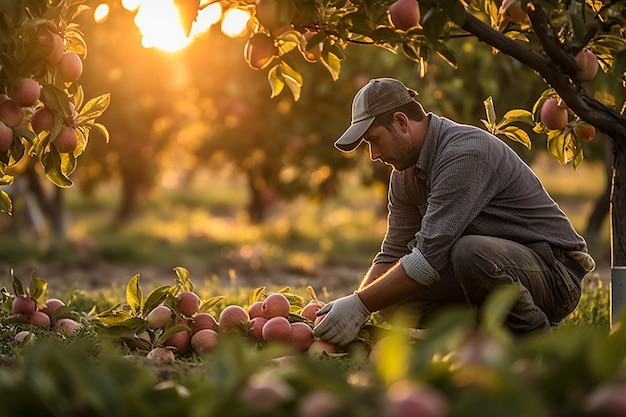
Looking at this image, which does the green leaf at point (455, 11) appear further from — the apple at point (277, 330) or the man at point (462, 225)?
the apple at point (277, 330)

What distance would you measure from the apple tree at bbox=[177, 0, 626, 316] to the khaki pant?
0.27 meters

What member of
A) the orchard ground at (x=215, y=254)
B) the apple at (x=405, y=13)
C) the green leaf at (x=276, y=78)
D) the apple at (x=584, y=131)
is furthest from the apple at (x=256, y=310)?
the orchard ground at (x=215, y=254)

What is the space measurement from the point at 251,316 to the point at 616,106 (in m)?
1.57

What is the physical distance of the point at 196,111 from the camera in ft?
36.0

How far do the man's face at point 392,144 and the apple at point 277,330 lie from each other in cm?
68

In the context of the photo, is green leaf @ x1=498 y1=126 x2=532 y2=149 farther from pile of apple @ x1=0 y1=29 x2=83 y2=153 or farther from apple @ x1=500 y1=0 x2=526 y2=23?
pile of apple @ x1=0 y1=29 x2=83 y2=153

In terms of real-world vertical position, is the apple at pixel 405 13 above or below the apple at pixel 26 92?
above

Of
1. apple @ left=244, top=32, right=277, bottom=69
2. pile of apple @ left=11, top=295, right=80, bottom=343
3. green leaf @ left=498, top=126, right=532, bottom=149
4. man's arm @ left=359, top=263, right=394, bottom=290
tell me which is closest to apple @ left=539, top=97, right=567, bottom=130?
green leaf @ left=498, top=126, right=532, bottom=149

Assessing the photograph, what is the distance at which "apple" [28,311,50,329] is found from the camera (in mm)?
3621

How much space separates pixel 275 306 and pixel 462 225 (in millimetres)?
753

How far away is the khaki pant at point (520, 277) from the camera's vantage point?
325cm

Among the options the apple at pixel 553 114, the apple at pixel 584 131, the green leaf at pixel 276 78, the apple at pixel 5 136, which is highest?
the green leaf at pixel 276 78

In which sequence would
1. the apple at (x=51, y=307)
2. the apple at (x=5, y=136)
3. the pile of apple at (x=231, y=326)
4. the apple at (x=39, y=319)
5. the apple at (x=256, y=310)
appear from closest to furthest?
1. the apple at (x=5, y=136)
2. the pile of apple at (x=231, y=326)
3. the apple at (x=256, y=310)
4. the apple at (x=39, y=319)
5. the apple at (x=51, y=307)

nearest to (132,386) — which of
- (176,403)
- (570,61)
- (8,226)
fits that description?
(176,403)
